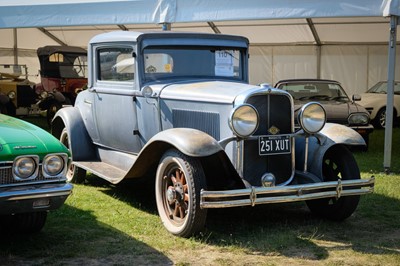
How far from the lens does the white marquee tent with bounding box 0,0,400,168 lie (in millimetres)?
7898

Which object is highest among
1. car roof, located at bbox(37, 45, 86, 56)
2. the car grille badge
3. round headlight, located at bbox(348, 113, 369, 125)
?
car roof, located at bbox(37, 45, 86, 56)

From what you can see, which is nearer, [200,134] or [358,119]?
[200,134]

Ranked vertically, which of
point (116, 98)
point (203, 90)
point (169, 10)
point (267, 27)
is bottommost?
point (116, 98)

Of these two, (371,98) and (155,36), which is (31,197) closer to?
(155,36)

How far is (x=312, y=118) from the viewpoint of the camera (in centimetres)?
509

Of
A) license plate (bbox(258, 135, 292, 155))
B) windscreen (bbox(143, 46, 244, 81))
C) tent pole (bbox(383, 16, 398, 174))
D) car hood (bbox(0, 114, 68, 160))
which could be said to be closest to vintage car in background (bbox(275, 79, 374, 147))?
tent pole (bbox(383, 16, 398, 174))

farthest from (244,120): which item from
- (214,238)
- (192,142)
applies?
(214,238)

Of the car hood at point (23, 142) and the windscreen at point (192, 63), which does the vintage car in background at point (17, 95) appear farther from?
the car hood at point (23, 142)

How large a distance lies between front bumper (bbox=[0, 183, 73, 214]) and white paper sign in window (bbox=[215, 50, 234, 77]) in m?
2.52

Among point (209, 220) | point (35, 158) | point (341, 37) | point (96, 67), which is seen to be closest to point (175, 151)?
point (209, 220)

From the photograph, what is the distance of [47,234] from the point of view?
4.80m

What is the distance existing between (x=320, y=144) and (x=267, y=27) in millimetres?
10137

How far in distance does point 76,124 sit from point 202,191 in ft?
9.27

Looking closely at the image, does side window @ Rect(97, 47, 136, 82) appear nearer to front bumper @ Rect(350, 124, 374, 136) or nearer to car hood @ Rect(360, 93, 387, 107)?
front bumper @ Rect(350, 124, 374, 136)
